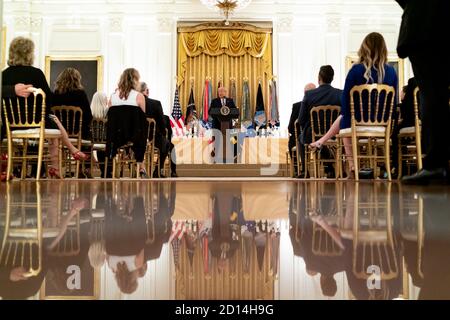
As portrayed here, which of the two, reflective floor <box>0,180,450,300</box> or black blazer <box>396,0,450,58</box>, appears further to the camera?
black blazer <box>396,0,450,58</box>

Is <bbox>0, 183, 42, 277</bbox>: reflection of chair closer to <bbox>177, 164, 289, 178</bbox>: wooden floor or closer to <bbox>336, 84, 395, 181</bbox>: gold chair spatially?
<bbox>336, 84, 395, 181</bbox>: gold chair

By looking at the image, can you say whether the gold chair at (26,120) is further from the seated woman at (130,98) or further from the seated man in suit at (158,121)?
the seated man in suit at (158,121)

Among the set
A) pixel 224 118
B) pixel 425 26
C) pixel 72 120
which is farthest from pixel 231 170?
pixel 425 26

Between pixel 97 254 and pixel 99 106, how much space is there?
5808 mm

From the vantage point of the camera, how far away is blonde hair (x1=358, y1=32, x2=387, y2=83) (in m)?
4.00

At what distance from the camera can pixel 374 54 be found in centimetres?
402

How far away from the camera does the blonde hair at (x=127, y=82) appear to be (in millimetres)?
4992

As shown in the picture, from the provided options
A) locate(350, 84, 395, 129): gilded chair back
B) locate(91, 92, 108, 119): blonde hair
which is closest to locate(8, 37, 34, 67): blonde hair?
locate(91, 92, 108, 119): blonde hair

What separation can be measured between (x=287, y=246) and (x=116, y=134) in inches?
184

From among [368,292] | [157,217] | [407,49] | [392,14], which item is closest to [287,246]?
[368,292]

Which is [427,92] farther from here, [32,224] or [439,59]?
[32,224]

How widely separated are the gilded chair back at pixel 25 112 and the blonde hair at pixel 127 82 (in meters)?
0.90

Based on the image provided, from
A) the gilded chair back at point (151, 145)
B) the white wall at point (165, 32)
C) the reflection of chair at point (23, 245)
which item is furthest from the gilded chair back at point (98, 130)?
the reflection of chair at point (23, 245)

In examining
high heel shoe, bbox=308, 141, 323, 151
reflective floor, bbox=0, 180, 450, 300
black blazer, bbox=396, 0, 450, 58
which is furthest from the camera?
high heel shoe, bbox=308, 141, 323, 151
